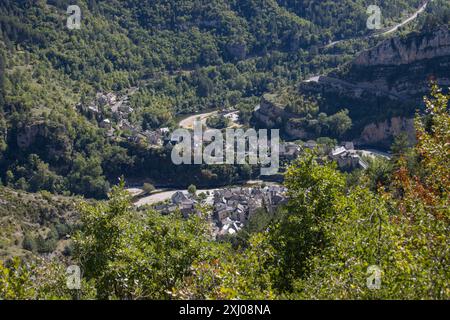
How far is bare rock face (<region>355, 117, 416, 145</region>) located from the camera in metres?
67.0

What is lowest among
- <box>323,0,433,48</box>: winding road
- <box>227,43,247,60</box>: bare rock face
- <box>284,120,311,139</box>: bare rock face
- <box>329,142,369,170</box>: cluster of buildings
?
<box>284,120,311,139</box>: bare rock face

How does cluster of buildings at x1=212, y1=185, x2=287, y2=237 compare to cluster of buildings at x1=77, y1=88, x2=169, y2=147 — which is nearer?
cluster of buildings at x1=212, y1=185, x2=287, y2=237

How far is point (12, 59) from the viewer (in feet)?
283

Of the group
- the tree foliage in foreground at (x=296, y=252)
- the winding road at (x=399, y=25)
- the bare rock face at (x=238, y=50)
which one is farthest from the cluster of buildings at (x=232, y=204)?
the bare rock face at (x=238, y=50)

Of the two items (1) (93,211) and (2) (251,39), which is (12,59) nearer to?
(2) (251,39)

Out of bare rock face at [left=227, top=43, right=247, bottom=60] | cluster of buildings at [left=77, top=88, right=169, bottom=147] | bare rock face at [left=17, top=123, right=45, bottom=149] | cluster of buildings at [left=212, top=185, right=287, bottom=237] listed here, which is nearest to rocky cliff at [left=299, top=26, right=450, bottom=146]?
cluster of buildings at [left=212, top=185, right=287, bottom=237]

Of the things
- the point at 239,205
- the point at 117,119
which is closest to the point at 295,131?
the point at 239,205

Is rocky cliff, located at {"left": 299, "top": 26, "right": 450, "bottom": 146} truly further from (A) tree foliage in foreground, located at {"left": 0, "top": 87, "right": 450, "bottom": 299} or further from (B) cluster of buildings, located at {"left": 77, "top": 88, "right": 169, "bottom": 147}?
(A) tree foliage in foreground, located at {"left": 0, "top": 87, "right": 450, "bottom": 299}

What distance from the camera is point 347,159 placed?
213 feet

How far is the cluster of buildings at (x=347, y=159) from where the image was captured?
210 feet

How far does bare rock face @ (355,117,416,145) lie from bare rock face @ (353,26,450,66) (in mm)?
Result: 9487

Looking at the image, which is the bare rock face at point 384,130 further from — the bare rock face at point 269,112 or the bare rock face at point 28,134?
the bare rock face at point 28,134
